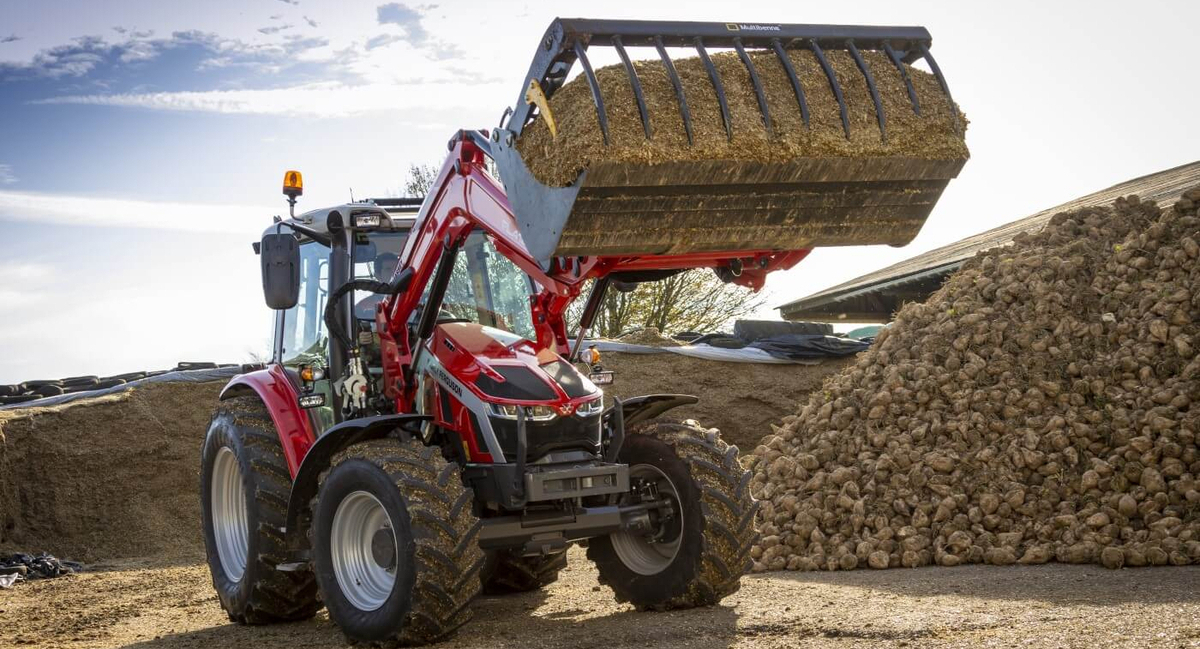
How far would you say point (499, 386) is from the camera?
236 inches

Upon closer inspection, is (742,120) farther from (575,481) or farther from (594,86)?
(575,481)

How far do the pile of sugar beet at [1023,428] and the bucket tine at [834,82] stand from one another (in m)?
3.66

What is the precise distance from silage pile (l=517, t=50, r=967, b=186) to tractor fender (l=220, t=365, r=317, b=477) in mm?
2376

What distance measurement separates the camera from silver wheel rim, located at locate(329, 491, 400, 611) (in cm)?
592

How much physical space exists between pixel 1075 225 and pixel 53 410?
10.3 metres

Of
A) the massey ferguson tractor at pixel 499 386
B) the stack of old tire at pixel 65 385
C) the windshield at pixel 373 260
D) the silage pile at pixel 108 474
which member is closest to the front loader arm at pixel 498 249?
the massey ferguson tractor at pixel 499 386

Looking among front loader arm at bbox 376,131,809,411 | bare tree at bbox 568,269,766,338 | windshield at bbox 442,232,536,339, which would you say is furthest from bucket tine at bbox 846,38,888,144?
bare tree at bbox 568,269,766,338

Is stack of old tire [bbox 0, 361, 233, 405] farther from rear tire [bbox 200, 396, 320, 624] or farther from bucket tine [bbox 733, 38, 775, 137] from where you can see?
bucket tine [bbox 733, 38, 775, 137]

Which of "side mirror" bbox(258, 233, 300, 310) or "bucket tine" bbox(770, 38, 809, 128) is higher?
"bucket tine" bbox(770, 38, 809, 128)

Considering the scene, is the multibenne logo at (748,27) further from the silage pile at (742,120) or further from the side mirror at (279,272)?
the side mirror at (279,272)

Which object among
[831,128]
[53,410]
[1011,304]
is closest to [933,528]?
[1011,304]

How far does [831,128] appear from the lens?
5723mm

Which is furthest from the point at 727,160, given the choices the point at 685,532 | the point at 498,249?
the point at 685,532

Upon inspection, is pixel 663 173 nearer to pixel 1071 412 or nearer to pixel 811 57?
pixel 811 57
